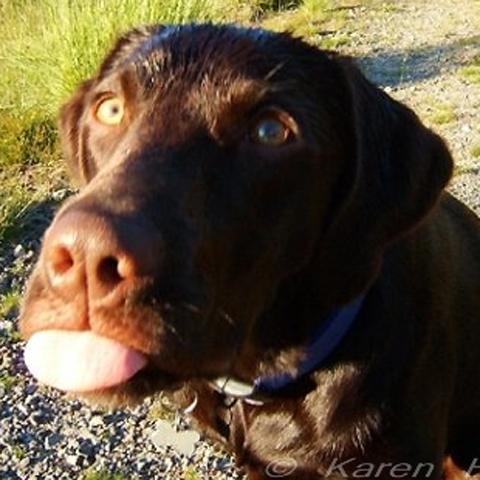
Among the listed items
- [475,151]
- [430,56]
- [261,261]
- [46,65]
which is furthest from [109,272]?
[430,56]

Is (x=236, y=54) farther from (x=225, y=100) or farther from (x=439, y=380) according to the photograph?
(x=439, y=380)

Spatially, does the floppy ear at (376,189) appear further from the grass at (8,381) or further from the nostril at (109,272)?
the grass at (8,381)

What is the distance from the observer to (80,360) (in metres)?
2.07

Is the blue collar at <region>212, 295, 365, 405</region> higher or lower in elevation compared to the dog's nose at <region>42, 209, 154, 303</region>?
lower

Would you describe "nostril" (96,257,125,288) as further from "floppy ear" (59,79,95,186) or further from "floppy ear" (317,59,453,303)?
"floppy ear" (59,79,95,186)

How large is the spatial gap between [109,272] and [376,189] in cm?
88

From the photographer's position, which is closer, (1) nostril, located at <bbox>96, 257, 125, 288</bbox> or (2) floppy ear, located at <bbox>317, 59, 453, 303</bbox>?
(1) nostril, located at <bbox>96, 257, 125, 288</bbox>

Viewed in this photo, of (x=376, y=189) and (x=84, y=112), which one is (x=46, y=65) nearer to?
(x=84, y=112)

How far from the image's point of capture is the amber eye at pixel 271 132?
2.34 metres

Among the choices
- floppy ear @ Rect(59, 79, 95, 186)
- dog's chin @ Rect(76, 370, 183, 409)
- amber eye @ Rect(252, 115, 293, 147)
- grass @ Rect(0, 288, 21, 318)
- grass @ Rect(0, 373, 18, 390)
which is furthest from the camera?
grass @ Rect(0, 288, 21, 318)

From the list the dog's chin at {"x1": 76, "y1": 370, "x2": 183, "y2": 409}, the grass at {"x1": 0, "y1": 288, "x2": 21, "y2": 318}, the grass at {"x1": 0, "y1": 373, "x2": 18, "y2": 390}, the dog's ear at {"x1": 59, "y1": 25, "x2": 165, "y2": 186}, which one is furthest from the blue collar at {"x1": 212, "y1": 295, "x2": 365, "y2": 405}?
the grass at {"x1": 0, "y1": 288, "x2": 21, "y2": 318}

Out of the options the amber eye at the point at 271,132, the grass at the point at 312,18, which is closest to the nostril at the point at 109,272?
the amber eye at the point at 271,132

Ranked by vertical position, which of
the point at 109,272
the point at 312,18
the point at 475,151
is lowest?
the point at 312,18

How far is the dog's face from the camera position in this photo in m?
1.95
